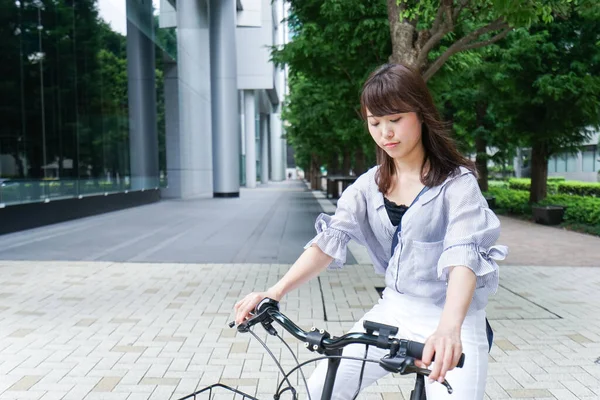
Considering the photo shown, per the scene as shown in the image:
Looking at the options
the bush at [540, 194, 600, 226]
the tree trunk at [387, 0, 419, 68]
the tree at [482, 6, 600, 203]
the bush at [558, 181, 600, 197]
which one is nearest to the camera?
the tree trunk at [387, 0, 419, 68]

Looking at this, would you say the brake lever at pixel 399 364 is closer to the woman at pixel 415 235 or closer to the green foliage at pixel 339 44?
the woman at pixel 415 235

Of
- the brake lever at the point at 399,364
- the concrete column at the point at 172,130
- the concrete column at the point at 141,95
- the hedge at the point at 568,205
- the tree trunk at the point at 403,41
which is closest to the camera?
the brake lever at the point at 399,364

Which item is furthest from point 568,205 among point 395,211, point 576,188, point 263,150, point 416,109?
point 263,150

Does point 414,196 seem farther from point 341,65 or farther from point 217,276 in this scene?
point 341,65

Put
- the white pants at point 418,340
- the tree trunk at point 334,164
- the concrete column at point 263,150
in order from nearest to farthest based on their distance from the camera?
the white pants at point 418,340 < the tree trunk at point 334,164 < the concrete column at point 263,150

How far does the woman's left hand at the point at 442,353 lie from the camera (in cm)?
135

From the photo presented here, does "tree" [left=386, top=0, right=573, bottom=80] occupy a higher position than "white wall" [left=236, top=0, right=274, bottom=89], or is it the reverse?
"white wall" [left=236, top=0, right=274, bottom=89]

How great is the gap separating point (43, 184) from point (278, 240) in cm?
686

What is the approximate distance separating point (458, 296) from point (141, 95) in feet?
80.4

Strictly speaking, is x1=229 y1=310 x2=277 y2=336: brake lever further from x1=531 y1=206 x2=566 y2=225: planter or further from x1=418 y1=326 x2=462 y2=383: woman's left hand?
x1=531 y1=206 x2=566 y2=225: planter

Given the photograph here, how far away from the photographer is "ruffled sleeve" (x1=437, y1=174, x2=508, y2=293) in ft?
5.31

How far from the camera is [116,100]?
22000mm

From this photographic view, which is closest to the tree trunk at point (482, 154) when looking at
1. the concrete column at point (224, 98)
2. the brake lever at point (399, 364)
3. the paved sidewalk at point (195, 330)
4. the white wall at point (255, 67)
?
the concrete column at point (224, 98)

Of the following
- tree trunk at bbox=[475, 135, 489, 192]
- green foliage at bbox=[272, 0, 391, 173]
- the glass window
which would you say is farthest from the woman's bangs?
tree trunk at bbox=[475, 135, 489, 192]
